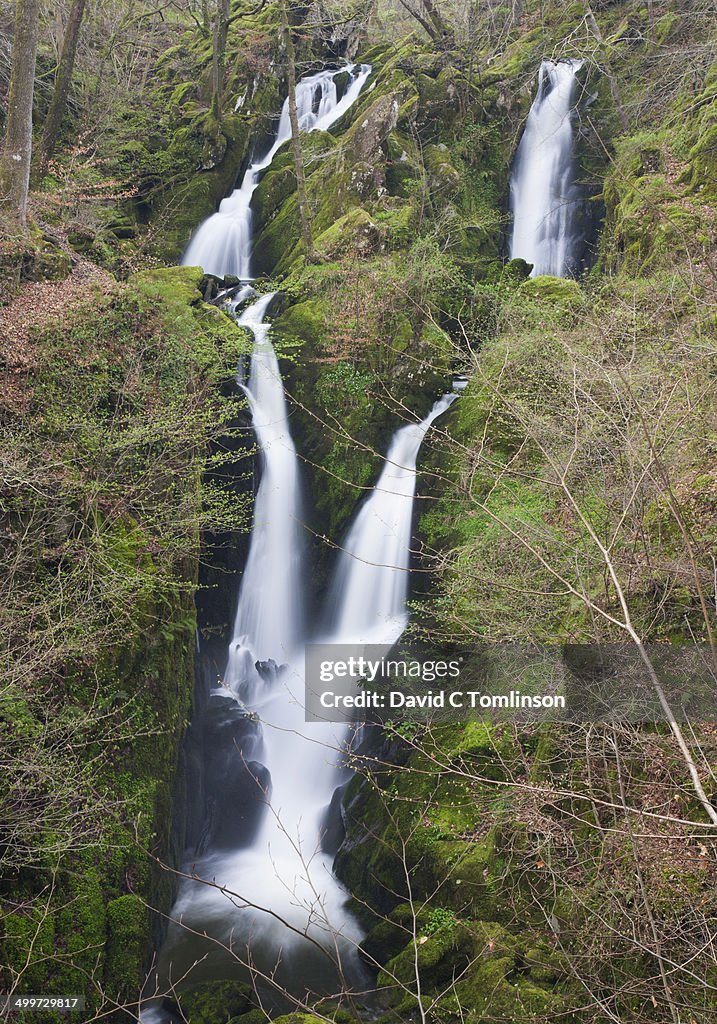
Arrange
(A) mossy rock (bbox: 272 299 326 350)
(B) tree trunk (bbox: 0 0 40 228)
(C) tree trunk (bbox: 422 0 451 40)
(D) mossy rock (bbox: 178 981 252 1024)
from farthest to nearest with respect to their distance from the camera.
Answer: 1. (C) tree trunk (bbox: 422 0 451 40)
2. (A) mossy rock (bbox: 272 299 326 350)
3. (B) tree trunk (bbox: 0 0 40 228)
4. (D) mossy rock (bbox: 178 981 252 1024)

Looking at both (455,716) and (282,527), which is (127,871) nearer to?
(455,716)

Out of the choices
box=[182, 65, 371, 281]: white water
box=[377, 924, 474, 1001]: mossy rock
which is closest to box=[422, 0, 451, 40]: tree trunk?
box=[182, 65, 371, 281]: white water

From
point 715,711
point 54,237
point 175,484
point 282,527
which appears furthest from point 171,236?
point 715,711

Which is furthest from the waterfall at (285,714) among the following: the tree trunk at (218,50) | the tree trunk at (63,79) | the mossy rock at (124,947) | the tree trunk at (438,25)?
the tree trunk at (438,25)

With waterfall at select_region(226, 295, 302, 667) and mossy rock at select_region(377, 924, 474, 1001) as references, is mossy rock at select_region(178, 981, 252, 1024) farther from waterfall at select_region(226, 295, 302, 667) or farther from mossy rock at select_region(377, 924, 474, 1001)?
waterfall at select_region(226, 295, 302, 667)

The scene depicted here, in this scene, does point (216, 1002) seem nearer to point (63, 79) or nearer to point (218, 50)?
point (63, 79)

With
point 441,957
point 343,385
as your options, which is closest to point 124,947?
point 441,957
